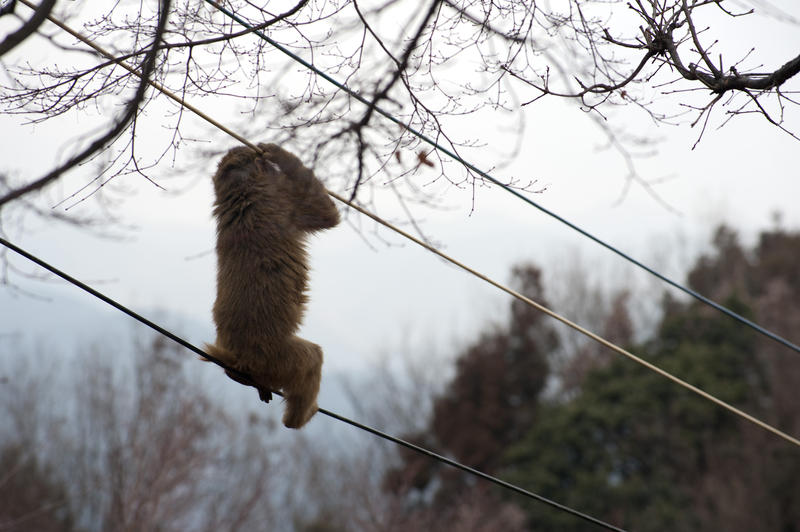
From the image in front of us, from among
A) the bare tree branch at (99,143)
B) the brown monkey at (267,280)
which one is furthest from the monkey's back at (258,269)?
the bare tree branch at (99,143)

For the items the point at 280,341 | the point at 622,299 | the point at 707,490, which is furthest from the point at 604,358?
the point at 280,341

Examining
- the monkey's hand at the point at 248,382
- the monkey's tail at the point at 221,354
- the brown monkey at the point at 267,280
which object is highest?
the brown monkey at the point at 267,280

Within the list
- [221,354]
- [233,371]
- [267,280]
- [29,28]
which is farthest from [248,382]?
[29,28]

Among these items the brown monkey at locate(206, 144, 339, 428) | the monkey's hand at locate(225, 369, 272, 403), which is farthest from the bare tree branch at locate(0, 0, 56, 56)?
the monkey's hand at locate(225, 369, 272, 403)

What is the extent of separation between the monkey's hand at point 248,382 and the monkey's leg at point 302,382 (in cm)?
11

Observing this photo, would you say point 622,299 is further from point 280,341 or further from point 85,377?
point 280,341

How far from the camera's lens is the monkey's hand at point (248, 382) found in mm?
4902

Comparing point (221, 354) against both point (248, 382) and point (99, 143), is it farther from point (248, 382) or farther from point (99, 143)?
point (99, 143)

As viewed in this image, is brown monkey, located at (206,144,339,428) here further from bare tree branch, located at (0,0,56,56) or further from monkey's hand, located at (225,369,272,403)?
bare tree branch, located at (0,0,56,56)

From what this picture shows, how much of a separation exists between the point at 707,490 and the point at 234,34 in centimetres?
1548

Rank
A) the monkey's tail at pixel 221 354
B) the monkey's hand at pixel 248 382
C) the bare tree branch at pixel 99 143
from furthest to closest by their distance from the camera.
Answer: the monkey's hand at pixel 248 382, the monkey's tail at pixel 221 354, the bare tree branch at pixel 99 143

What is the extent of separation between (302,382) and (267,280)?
67 centimetres

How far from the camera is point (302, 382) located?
16.6 feet

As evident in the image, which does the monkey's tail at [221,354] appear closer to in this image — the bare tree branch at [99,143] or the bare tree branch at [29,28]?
the bare tree branch at [99,143]
